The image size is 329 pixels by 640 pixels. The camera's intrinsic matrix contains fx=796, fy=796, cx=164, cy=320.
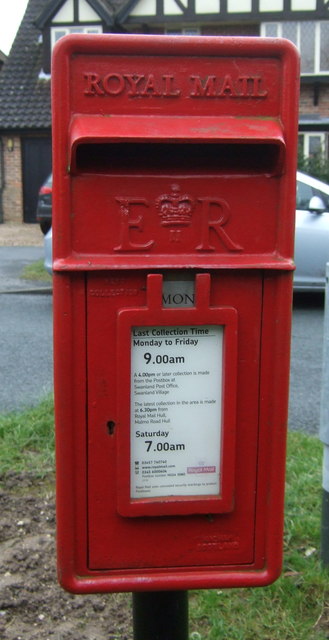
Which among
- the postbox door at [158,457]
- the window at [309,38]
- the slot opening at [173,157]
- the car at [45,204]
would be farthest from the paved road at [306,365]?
the window at [309,38]

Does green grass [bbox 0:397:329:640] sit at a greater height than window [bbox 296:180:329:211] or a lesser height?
lesser

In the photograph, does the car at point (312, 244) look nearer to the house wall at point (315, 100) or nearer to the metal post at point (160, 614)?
the metal post at point (160, 614)

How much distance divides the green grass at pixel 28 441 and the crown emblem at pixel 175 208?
6.90ft

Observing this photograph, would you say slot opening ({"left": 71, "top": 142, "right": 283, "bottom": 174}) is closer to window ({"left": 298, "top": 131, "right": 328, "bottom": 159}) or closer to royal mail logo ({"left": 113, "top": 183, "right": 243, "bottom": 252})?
royal mail logo ({"left": 113, "top": 183, "right": 243, "bottom": 252})

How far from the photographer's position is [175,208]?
1.77 meters

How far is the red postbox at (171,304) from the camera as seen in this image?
1.75m

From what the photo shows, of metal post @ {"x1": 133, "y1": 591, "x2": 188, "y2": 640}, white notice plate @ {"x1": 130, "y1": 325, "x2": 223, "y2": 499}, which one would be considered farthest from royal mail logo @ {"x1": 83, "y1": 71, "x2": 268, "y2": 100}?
metal post @ {"x1": 133, "y1": 591, "x2": 188, "y2": 640}

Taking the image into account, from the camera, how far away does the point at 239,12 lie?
20781 millimetres

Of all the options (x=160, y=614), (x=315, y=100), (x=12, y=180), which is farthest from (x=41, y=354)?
(x=315, y=100)

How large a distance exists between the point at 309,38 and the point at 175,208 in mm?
21060

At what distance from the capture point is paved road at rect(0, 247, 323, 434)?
16.6ft

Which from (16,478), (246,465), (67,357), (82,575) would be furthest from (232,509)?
(16,478)

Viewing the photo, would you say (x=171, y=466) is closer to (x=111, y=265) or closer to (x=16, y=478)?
(x=111, y=265)

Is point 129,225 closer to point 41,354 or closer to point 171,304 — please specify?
point 171,304
